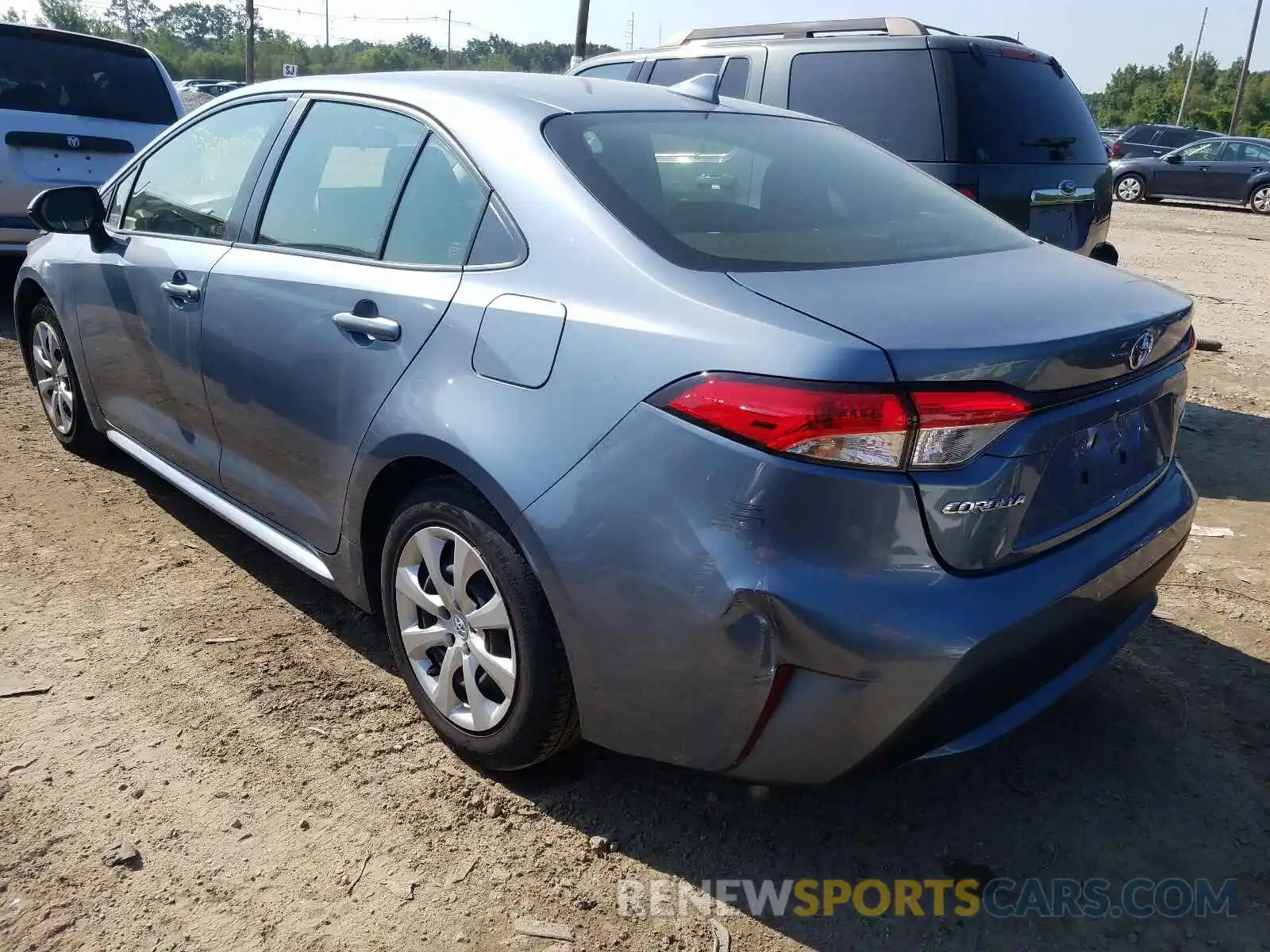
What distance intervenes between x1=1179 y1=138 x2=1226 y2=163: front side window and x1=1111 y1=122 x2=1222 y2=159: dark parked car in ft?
5.04

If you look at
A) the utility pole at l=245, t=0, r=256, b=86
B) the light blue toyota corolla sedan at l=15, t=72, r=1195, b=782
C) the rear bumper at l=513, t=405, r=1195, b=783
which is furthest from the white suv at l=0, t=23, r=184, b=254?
the utility pole at l=245, t=0, r=256, b=86

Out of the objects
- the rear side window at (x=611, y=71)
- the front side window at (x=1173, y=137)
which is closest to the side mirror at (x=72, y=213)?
the rear side window at (x=611, y=71)

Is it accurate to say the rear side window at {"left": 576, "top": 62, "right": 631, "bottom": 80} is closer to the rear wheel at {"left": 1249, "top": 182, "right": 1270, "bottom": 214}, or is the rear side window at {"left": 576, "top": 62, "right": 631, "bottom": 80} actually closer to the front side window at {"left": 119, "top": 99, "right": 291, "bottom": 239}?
the front side window at {"left": 119, "top": 99, "right": 291, "bottom": 239}

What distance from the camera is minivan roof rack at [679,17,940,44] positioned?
5.53m

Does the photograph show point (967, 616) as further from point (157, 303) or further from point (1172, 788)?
point (157, 303)

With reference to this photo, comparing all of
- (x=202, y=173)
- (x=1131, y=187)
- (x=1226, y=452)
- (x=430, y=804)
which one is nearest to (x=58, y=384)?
(x=202, y=173)

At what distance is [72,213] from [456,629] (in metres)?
2.46

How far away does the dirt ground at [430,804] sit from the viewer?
215 cm

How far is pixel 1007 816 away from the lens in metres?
2.50

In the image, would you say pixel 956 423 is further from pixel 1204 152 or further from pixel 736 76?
pixel 1204 152

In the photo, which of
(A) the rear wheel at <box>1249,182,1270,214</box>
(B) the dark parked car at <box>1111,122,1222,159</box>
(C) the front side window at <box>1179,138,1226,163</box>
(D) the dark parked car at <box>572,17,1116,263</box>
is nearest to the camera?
(D) the dark parked car at <box>572,17,1116,263</box>

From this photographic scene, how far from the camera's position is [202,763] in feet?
8.48

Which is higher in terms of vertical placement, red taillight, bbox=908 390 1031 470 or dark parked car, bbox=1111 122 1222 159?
dark parked car, bbox=1111 122 1222 159

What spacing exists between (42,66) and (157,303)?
4869 mm
